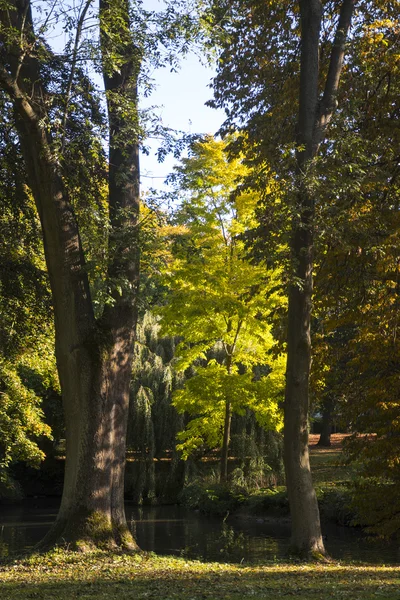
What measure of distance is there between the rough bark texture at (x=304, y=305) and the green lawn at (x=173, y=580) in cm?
111

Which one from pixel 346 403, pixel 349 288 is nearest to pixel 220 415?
pixel 346 403

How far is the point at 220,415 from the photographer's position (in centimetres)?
2339

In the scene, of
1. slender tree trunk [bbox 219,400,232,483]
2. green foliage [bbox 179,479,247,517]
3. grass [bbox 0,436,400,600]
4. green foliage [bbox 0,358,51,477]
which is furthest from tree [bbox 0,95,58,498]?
green foliage [bbox 179,479,247,517]

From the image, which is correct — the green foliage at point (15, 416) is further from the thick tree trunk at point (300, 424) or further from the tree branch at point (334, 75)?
the tree branch at point (334, 75)

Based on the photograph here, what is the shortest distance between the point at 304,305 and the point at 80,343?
157 inches

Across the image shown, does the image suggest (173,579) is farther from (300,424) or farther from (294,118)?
(294,118)

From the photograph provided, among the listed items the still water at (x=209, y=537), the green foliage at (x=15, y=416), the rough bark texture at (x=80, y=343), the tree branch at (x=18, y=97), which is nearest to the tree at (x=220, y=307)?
the still water at (x=209, y=537)

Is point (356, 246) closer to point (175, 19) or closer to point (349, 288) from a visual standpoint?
point (349, 288)

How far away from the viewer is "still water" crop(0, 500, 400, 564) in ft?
51.5

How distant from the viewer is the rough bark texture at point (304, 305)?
11.6 m

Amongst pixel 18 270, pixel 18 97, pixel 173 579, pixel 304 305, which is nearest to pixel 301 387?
pixel 304 305

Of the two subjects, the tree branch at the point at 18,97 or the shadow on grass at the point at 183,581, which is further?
the tree branch at the point at 18,97

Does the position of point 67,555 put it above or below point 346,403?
below

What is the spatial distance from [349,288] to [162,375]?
15.7m
